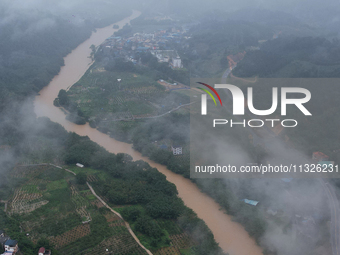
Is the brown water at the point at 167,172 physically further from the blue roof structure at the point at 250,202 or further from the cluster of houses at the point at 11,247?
the cluster of houses at the point at 11,247

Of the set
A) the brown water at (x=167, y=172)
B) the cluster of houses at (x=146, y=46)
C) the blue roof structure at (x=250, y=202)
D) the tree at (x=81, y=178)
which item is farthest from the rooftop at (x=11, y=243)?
the cluster of houses at (x=146, y=46)

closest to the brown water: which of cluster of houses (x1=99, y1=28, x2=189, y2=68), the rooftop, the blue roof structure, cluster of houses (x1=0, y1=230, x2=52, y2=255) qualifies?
the blue roof structure

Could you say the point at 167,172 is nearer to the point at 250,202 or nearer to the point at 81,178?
the point at 81,178

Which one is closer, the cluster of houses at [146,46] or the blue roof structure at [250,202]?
the blue roof structure at [250,202]

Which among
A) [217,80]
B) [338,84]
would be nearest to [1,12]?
[217,80]

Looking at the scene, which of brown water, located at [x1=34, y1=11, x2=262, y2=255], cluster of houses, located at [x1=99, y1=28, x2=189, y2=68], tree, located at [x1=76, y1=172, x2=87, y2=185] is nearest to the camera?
brown water, located at [x1=34, y1=11, x2=262, y2=255]

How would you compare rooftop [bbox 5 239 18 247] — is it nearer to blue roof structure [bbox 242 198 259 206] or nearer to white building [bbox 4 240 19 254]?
white building [bbox 4 240 19 254]
